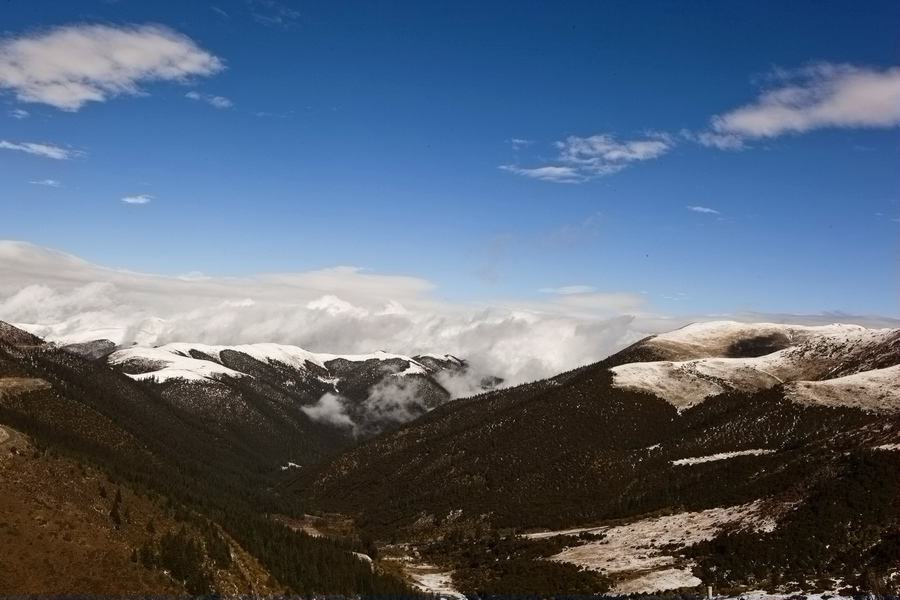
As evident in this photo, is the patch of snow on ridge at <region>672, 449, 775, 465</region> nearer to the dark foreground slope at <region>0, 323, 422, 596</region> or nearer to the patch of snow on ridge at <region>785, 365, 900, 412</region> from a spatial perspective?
the patch of snow on ridge at <region>785, 365, 900, 412</region>

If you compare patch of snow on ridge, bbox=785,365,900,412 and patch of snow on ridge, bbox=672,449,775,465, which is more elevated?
patch of snow on ridge, bbox=785,365,900,412

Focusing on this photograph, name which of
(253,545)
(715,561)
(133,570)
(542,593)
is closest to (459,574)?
(542,593)

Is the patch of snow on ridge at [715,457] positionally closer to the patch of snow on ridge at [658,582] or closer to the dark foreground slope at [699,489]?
the dark foreground slope at [699,489]

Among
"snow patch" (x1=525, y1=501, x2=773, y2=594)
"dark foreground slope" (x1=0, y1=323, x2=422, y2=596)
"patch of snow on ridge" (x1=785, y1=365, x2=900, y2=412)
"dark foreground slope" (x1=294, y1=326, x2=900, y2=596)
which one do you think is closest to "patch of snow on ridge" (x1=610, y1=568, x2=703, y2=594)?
"snow patch" (x1=525, y1=501, x2=773, y2=594)

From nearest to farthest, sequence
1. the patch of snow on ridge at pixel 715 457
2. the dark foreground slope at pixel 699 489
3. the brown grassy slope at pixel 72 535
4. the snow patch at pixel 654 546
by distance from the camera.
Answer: the brown grassy slope at pixel 72 535
the dark foreground slope at pixel 699 489
the snow patch at pixel 654 546
the patch of snow on ridge at pixel 715 457

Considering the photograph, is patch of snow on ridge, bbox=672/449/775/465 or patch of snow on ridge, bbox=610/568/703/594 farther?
patch of snow on ridge, bbox=672/449/775/465

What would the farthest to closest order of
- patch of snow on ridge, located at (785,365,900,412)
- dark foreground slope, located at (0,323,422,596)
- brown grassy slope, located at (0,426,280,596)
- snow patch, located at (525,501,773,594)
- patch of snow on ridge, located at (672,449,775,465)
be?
patch of snow on ridge, located at (785,365,900,412)
patch of snow on ridge, located at (672,449,775,465)
snow patch, located at (525,501,773,594)
dark foreground slope, located at (0,323,422,596)
brown grassy slope, located at (0,426,280,596)

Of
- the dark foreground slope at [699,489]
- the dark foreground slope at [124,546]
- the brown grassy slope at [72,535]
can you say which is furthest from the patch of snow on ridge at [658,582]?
the brown grassy slope at [72,535]
